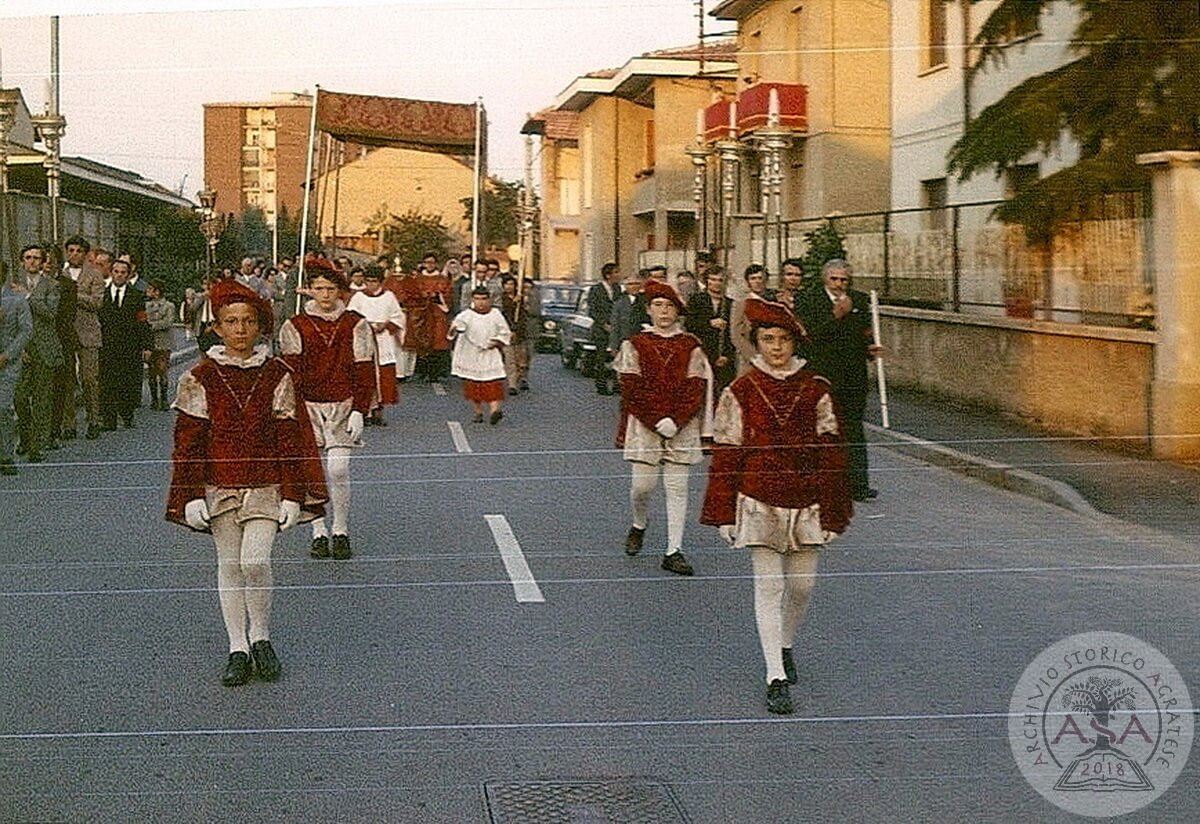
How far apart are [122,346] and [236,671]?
2.86 ft

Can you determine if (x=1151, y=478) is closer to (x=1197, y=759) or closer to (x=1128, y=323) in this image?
(x=1128, y=323)

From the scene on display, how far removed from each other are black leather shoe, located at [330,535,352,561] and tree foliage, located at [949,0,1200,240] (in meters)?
1.42

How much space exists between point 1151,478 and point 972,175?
0.60 metres

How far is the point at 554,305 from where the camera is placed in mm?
3812

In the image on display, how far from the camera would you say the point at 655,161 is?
3.35 meters

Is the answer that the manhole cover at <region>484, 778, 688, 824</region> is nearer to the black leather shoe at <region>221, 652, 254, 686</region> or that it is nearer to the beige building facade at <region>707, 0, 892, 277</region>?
the black leather shoe at <region>221, 652, 254, 686</region>

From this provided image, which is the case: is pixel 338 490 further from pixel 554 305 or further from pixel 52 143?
pixel 52 143

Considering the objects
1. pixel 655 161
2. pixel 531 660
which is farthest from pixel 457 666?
pixel 655 161

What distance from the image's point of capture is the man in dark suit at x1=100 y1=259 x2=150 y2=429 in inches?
150

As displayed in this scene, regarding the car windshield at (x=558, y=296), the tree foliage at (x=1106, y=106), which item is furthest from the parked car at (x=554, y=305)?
the tree foliage at (x=1106, y=106)

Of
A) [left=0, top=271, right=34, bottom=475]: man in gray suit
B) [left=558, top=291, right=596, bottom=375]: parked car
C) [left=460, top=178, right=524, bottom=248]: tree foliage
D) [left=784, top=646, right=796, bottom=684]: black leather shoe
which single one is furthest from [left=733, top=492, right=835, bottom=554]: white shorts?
[left=0, top=271, right=34, bottom=475]: man in gray suit

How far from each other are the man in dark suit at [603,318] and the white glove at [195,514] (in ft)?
2.91

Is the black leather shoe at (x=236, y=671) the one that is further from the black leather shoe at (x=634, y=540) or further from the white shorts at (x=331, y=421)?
the black leather shoe at (x=634, y=540)

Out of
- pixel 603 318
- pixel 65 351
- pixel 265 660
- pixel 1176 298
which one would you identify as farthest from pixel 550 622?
pixel 1176 298
